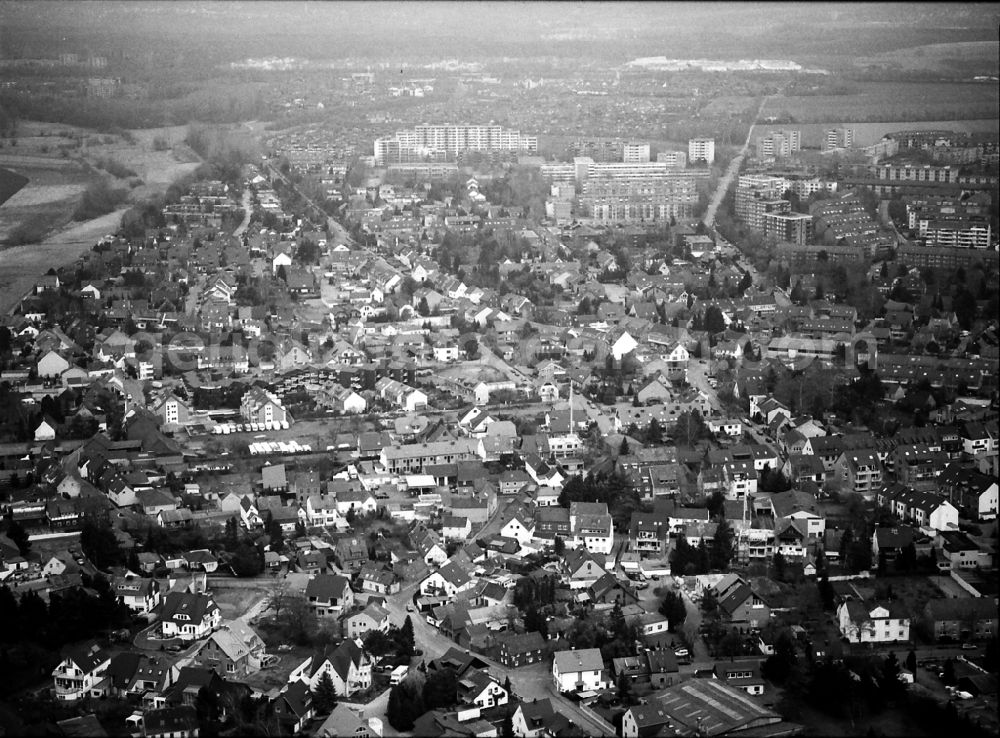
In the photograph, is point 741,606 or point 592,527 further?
point 592,527

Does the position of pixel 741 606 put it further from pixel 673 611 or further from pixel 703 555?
pixel 703 555

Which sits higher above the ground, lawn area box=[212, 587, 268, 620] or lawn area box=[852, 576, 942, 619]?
lawn area box=[212, 587, 268, 620]

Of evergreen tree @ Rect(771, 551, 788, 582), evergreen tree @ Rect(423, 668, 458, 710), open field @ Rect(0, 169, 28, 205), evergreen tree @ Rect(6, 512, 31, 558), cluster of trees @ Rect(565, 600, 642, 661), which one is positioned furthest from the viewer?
open field @ Rect(0, 169, 28, 205)

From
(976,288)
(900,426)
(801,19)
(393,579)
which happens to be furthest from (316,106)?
(393,579)

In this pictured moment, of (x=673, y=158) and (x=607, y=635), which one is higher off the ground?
(x=673, y=158)

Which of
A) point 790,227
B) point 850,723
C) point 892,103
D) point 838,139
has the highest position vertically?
point 892,103

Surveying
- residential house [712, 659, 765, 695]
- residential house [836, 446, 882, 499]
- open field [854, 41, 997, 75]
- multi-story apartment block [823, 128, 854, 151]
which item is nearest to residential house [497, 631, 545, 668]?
residential house [712, 659, 765, 695]

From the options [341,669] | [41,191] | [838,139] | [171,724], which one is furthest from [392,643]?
[838,139]

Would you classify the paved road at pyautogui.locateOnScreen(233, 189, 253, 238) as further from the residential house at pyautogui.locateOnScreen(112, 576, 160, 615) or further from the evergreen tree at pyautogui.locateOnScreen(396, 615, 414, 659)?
the evergreen tree at pyautogui.locateOnScreen(396, 615, 414, 659)
